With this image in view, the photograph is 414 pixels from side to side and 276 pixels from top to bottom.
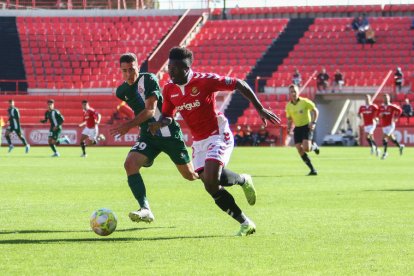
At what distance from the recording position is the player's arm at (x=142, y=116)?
10641 mm

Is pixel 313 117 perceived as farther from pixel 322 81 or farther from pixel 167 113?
pixel 322 81

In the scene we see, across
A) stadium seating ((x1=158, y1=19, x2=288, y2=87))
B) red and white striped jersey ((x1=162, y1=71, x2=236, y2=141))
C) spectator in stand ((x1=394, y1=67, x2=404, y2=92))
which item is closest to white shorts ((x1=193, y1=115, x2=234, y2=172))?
red and white striped jersey ((x1=162, y1=71, x2=236, y2=141))

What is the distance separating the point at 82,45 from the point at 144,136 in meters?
49.9

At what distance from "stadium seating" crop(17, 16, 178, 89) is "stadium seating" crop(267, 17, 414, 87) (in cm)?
931

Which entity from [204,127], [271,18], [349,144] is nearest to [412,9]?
[271,18]

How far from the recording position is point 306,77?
176ft

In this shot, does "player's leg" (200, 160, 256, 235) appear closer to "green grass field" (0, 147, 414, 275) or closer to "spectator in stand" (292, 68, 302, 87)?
"green grass field" (0, 147, 414, 275)

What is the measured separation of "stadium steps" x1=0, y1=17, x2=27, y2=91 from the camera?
58131 millimetres

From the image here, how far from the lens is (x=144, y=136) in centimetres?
1227

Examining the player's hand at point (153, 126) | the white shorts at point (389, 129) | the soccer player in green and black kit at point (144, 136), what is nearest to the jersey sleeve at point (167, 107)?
the player's hand at point (153, 126)

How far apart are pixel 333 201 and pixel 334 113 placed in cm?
3891

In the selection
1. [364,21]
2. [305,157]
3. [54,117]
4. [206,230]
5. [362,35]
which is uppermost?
[206,230]

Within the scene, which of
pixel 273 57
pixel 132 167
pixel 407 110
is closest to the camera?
pixel 132 167

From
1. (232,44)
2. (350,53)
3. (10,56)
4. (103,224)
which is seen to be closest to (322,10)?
(350,53)
